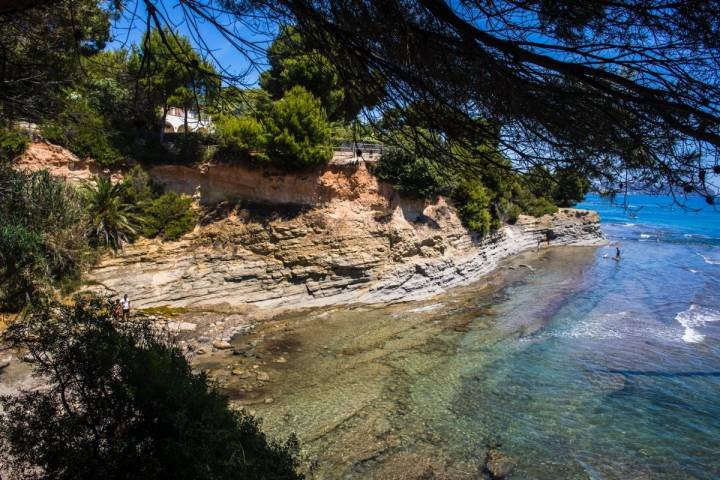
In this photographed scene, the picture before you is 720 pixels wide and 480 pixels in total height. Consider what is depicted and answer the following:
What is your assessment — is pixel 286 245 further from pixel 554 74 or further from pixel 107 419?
pixel 554 74

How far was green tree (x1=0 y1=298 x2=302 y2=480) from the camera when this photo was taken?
467 centimetres

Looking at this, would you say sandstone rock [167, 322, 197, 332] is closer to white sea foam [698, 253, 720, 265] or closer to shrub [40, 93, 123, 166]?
shrub [40, 93, 123, 166]

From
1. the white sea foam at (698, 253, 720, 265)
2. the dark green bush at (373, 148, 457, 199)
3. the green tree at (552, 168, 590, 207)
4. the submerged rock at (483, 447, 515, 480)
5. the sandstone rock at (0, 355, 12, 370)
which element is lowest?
the submerged rock at (483, 447, 515, 480)

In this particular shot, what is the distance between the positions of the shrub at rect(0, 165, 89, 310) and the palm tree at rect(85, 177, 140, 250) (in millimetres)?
694

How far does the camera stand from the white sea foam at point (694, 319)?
15.4m

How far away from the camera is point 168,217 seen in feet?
59.4

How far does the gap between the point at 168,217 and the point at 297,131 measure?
6843mm

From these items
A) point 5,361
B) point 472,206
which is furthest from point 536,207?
point 5,361

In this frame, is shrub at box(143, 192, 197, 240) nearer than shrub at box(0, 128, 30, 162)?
No

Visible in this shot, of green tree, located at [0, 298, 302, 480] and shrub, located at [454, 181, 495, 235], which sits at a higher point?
shrub, located at [454, 181, 495, 235]

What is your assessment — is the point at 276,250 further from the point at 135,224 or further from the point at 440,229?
the point at 440,229

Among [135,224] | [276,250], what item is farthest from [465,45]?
[135,224]

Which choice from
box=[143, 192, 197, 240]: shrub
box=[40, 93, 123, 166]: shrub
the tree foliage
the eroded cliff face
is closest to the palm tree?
the eroded cliff face

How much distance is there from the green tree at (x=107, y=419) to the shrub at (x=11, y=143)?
14.7 meters
